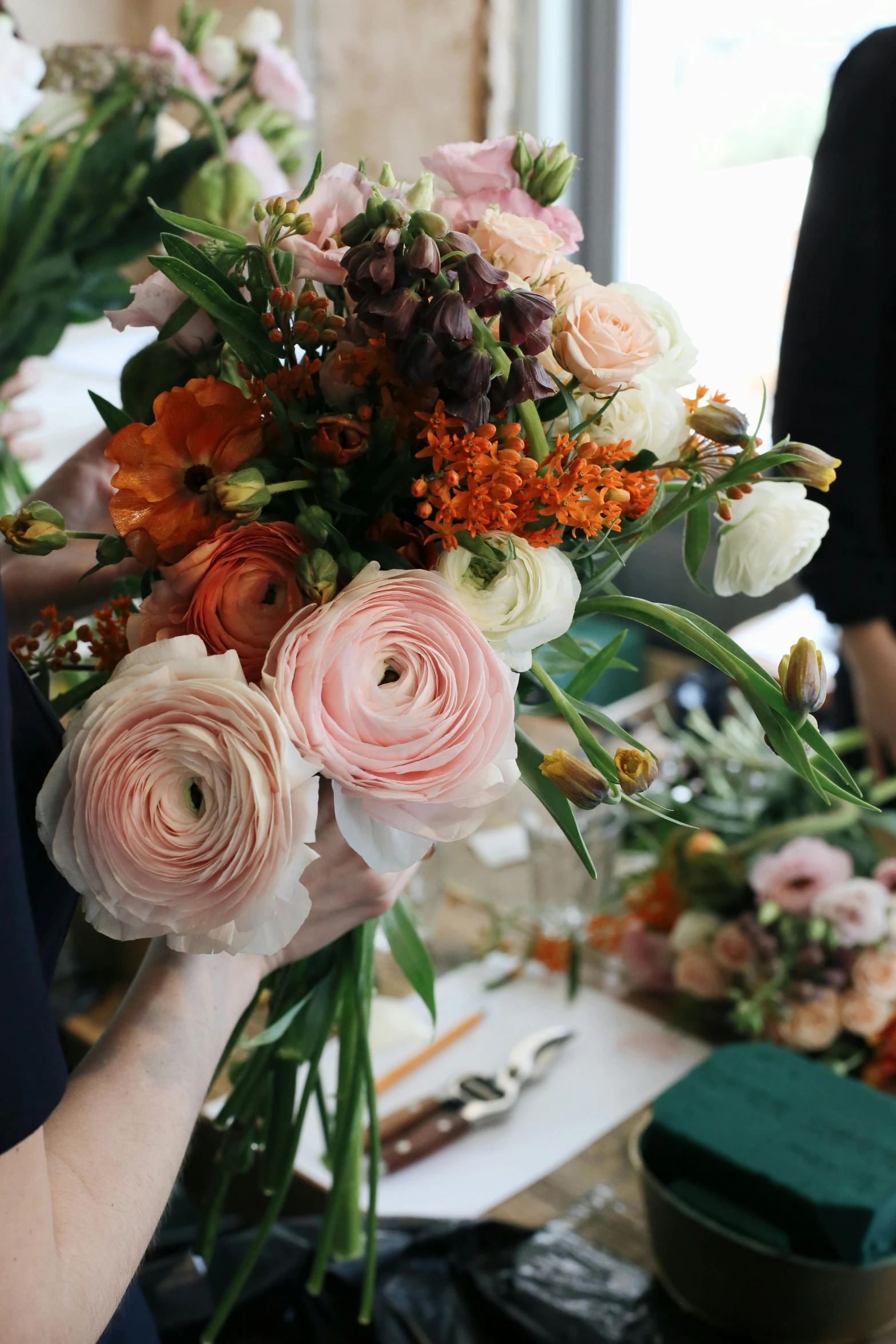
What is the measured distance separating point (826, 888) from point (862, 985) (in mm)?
89

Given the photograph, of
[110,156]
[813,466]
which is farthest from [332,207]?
[110,156]

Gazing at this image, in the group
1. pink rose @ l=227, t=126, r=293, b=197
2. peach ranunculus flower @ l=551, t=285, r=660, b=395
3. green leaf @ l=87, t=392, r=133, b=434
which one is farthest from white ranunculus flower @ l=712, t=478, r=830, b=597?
pink rose @ l=227, t=126, r=293, b=197

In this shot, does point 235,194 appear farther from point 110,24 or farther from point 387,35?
point 110,24

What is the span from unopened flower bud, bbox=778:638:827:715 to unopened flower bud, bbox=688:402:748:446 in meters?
0.11

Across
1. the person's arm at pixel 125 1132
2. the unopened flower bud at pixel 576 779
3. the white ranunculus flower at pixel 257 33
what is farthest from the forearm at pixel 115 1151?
the white ranunculus flower at pixel 257 33

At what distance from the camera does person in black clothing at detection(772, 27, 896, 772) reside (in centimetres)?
126

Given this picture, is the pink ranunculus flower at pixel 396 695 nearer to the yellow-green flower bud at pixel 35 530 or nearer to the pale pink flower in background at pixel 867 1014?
the yellow-green flower bud at pixel 35 530

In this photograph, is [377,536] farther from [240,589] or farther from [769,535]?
[769,535]

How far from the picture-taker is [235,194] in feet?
4.12

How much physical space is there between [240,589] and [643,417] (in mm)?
216

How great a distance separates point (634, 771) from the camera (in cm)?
54

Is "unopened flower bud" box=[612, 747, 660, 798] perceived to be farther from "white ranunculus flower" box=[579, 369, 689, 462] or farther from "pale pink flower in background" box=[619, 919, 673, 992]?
"pale pink flower in background" box=[619, 919, 673, 992]

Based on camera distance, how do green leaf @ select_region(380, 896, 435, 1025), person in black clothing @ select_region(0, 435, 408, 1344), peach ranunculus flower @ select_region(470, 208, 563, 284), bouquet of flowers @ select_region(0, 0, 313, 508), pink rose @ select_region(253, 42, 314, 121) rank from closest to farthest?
person in black clothing @ select_region(0, 435, 408, 1344) < peach ranunculus flower @ select_region(470, 208, 563, 284) < green leaf @ select_region(380, 896, 435, 1025) < bouquet of flowers @ select_region(0, 0, 313, 508) < pink rose @ select_region(253, 42, 314, 121)

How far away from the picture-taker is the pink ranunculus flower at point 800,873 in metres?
1.08
